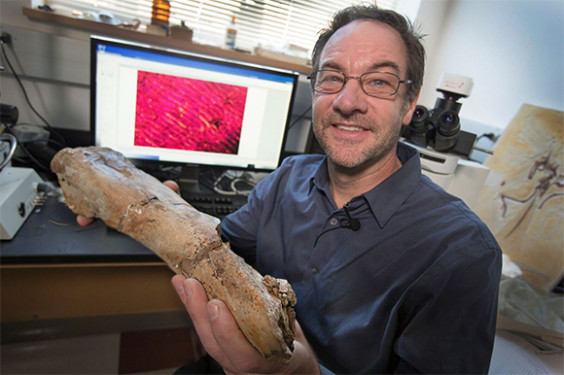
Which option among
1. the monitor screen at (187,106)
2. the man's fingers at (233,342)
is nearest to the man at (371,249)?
the man's fingers at (233,342)

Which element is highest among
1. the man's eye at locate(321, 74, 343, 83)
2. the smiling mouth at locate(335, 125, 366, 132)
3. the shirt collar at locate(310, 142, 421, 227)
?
the man's eye at locate(321, 74, 343, 83)

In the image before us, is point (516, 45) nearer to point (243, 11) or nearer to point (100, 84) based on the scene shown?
point (243, 11)

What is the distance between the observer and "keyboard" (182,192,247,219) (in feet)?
3.67

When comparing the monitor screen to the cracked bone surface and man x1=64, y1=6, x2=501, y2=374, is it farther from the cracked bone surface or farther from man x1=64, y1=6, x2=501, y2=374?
man x1=64, y1=6, x2=501, y2=374

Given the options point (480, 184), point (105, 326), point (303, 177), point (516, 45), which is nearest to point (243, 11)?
point (303, 177)

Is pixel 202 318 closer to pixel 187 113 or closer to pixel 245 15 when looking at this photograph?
pixel 187 113

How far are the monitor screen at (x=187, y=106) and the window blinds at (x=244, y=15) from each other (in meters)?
0.26

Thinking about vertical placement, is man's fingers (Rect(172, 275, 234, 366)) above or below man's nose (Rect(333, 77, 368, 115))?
below

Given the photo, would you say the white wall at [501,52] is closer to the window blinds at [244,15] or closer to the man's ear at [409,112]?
the man's ear at [409,112]

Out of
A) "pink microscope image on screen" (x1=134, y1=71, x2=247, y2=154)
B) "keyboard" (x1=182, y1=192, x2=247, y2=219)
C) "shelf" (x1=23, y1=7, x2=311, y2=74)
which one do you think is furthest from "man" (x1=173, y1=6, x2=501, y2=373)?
"shelf" (x1=23, y1=7, x2=311, y2=74)

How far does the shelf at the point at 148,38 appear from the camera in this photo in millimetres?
1200

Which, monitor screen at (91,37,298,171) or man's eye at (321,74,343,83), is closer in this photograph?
man's eye at (321,74,343,83)

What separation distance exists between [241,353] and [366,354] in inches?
12.5

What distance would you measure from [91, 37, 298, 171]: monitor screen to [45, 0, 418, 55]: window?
0.26 meters
